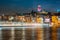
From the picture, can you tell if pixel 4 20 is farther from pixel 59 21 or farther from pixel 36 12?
pixel 59 21

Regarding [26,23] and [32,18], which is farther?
[32,18]

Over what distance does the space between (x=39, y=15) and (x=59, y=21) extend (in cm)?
527

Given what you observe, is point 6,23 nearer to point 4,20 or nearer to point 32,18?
point 4,20

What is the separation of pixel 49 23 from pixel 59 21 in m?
11.7

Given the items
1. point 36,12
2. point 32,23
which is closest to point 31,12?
point 36,12

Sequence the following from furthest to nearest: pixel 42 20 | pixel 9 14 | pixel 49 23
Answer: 1. pixel 9 14
2. pixel 42 20
3. pixel 49 23

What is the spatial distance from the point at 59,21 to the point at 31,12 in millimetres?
6934

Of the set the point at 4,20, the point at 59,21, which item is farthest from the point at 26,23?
the point at 59,21

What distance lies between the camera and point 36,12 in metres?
62.7

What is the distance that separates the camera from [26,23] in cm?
5722

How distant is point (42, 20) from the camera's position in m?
55.7

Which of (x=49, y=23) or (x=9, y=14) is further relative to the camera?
(x=9, y=14)

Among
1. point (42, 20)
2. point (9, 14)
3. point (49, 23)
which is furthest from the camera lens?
point (9, 14)

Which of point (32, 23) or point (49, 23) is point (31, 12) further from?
point (49, 23)
